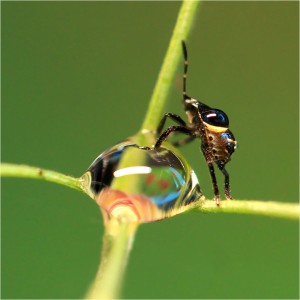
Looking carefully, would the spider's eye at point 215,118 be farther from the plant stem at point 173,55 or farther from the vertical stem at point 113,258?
→ the vertical stem at point 113,258

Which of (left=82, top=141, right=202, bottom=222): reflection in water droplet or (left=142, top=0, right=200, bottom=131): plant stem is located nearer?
(left=82, top=141, right=202, bottom=222): reflection in water droplet

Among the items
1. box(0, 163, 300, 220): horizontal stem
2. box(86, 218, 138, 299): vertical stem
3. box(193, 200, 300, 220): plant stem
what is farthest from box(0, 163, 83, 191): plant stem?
box(193, 200, 300, 220): plant stem

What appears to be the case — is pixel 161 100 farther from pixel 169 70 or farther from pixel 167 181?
pixel 167 181

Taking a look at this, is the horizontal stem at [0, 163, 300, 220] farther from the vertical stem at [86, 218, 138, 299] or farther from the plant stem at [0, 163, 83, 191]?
the vertical stem at [86, 218, 138, 299]

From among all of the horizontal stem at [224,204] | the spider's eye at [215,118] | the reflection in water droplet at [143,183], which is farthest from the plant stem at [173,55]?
the spider's eye at [215,118]

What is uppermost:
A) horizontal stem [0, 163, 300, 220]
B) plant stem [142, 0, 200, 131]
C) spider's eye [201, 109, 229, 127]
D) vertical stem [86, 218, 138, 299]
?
spider's eye [201, 109, 229, 127]

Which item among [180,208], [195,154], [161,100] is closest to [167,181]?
[180,208]
